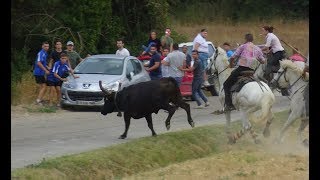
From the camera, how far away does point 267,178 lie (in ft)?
50.6

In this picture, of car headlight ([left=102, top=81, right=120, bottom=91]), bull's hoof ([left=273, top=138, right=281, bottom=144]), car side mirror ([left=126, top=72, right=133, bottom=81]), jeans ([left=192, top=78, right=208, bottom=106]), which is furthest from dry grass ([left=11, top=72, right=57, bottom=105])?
bull's hoof ([left=273, top=138, right=281, bottom=144])

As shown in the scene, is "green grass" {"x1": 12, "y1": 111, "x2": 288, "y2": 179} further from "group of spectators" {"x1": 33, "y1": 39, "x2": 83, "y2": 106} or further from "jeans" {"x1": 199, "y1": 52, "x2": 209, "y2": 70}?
"jeans" {"x1": 199, "y1": 52, "x2": 209, "y2": 70}

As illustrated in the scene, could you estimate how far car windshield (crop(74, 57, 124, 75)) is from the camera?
2853cm

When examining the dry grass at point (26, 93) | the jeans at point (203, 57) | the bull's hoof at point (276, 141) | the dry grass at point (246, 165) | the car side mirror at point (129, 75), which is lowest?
the dry grass at point (246, 165)

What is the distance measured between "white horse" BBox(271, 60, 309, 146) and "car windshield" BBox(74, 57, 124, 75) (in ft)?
26.8

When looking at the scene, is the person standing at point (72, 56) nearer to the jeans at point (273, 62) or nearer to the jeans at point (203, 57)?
the jeans at point (203, 57)

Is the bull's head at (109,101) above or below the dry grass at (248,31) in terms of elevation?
below

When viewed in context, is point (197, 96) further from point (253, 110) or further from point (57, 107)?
point (253, 110)

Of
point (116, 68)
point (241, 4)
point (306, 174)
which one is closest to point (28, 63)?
point (116, 68)

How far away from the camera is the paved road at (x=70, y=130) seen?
1842cm

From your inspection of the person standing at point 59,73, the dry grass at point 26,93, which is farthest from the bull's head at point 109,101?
the person standing at point 59,73

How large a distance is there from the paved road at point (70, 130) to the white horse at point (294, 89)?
295cm

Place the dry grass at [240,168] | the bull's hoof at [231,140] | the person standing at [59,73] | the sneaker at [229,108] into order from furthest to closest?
the person standing at [59,73], the sneaker at [229,108], the bull's hoof at [231,140], the dry grass at [240,168]

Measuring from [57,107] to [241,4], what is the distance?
4009 cm
